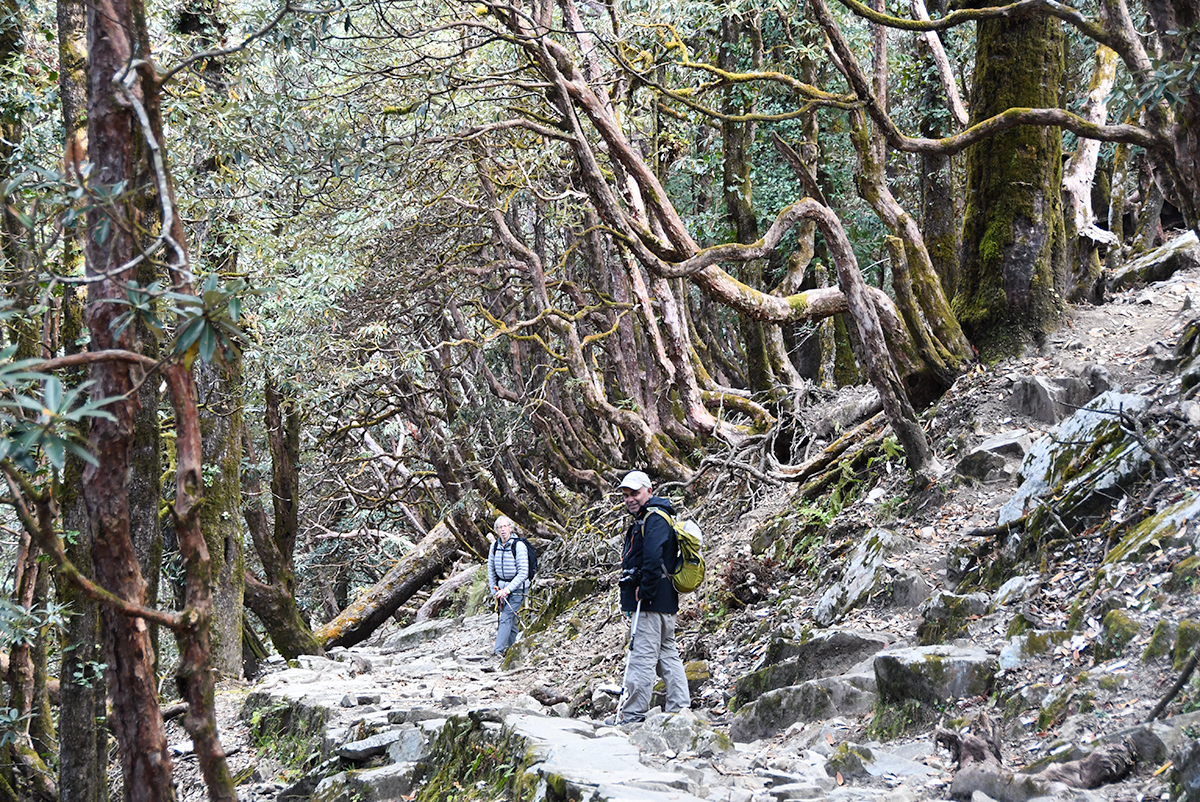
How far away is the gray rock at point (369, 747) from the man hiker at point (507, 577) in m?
4.97

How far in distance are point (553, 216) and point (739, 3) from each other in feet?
13.3

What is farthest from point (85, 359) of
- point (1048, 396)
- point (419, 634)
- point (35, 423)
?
point (419, 634)

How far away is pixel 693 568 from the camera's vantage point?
7902mm

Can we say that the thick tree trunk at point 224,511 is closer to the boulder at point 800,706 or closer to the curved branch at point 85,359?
the boulder at point 800,706

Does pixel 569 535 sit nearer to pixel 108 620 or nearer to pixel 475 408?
pixel 475 408

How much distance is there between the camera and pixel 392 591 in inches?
766

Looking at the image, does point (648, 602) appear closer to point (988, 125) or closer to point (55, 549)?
point (988, 125)

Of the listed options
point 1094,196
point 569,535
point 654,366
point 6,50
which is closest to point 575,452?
point 569,535

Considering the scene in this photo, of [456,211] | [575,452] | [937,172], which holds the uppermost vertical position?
[456,211]

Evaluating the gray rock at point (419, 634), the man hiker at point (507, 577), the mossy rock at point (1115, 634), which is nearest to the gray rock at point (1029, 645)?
the mossy rock at point (1115, 634)

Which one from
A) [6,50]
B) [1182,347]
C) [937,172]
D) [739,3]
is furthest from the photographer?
[739,3]

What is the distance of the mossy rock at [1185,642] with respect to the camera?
4473 millimetres

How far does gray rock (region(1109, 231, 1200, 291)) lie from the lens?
11.2 meters

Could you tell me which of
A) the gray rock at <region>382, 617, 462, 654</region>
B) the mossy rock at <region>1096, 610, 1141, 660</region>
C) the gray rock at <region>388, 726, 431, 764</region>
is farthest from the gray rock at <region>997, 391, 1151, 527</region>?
the gray rock at <region>382, 617, 462, 654</region>
